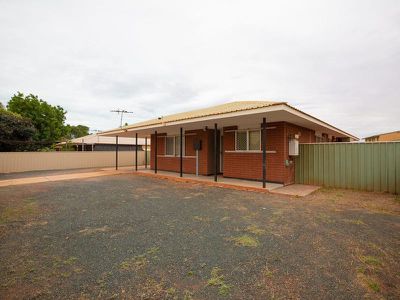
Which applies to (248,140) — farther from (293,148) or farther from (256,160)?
(293,148)

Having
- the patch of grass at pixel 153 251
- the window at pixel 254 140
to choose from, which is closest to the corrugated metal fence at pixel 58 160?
the window at pixel 254 140

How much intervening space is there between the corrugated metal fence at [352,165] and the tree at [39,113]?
28666mm

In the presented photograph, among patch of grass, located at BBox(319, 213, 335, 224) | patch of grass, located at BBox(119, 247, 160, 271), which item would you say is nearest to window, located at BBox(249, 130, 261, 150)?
patch of grass, located at BBox(319, 213, 335, 224)

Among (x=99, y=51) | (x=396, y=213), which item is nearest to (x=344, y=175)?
(x=396, y=213)

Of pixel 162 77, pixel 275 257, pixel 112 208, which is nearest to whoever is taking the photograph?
pixel 275 257

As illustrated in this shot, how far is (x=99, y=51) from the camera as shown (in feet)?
35.6

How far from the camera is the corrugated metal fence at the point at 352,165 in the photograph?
297 inches

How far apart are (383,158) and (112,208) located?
9541 millimetres

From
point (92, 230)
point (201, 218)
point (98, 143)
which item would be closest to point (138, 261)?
point (92, 230)

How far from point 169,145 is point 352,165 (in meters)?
9.93

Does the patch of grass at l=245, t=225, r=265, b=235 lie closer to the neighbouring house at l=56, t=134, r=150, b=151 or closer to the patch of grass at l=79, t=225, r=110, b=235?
the patch of grass at l=79, t=225, r=110, b=235

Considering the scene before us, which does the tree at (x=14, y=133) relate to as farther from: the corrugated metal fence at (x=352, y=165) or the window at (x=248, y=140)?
the corrugated metal fence at (x=352, y=165)

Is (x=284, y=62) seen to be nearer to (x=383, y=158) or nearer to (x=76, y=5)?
(x=383, y=158)

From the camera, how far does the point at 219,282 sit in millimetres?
2303
